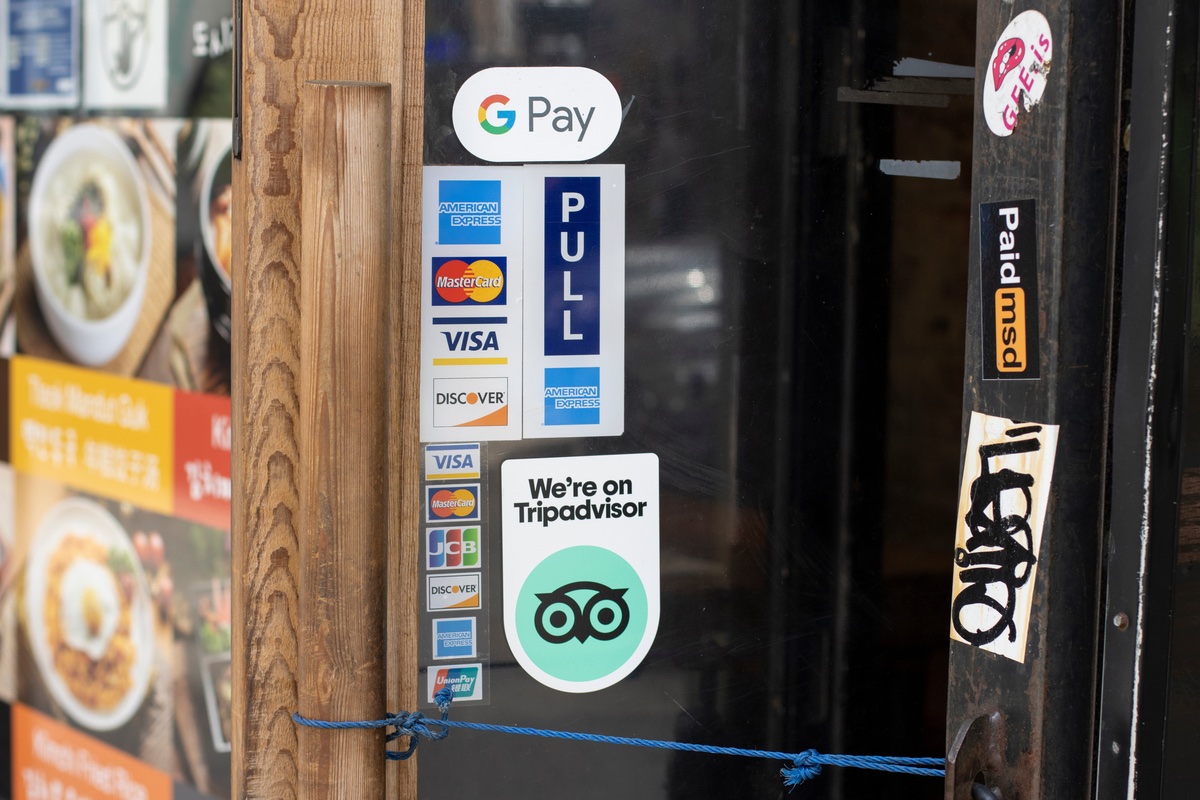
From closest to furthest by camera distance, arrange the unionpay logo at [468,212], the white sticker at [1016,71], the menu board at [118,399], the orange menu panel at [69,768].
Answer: the white sticker at [1016,71], the unionpay logo at [468,212], the menu board at [118,399], the orange menu panel at [69,768]

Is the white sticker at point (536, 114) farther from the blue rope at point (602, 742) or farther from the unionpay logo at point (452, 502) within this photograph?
the blue rope at point (602, 742)

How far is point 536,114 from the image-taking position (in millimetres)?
1626

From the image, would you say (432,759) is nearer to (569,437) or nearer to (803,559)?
(569,437)

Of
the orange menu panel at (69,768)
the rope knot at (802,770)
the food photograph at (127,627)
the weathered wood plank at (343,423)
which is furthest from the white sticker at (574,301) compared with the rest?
the orange menu panel at (69,768)

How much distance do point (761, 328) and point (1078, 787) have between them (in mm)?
763

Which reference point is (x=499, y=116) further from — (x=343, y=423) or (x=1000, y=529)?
(x=1000, y=529)

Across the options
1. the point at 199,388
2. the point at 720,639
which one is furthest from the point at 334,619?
the point at 199,388

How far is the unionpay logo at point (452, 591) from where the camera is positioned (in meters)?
1.66

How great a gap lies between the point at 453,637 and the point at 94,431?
150 centimetres

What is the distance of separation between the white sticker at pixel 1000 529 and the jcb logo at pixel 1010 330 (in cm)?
6

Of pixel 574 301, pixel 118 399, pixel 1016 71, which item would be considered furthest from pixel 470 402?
pixel 118 399

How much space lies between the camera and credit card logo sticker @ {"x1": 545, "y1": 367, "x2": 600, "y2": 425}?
1.67 metres

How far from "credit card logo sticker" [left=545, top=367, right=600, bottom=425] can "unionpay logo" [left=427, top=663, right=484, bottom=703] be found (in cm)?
37

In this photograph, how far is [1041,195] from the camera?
1190 millimetres
